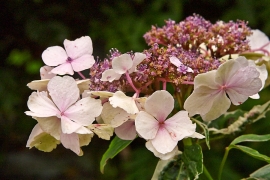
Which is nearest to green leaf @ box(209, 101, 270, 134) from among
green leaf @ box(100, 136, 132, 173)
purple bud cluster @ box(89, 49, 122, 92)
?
green leaf @ box(100, 136, 132, 173)

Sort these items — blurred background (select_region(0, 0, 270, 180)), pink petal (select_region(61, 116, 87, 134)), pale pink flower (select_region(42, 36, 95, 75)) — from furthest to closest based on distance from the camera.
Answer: blurred background (select_region(0, 0, 270, 180)), pale pink flower (select_region(42, 36, 95, 75)), pink petal (select_region(61, 116, 87, 134))

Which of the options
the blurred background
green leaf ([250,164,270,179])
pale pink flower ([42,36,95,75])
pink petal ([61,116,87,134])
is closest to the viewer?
pink petal ([61,116,87,134])

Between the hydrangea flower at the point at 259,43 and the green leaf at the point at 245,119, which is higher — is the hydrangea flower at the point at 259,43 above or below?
above

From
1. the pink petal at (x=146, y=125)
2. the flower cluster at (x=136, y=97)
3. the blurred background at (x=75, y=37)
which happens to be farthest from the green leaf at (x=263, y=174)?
the blurred background at (x=75, y=37)

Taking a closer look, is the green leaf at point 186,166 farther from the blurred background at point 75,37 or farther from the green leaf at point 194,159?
the blurred background at point 75,37

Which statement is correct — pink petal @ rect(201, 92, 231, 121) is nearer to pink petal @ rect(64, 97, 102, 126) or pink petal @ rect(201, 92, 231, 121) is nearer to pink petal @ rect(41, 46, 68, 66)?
pink petal @ rect(64, 97, 102, 126)

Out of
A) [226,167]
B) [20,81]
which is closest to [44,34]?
[20,81]

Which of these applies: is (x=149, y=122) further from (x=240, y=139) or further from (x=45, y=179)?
(x=45, y=179)

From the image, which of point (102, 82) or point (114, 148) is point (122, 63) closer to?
point (102, 82)
